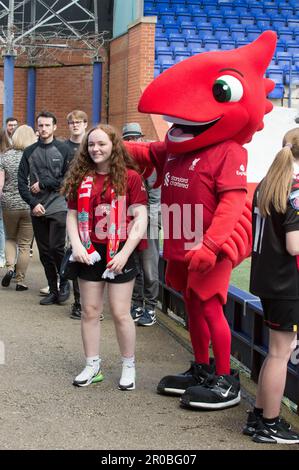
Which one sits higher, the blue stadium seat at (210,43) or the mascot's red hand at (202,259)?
the blue stadium seat at (210,43)

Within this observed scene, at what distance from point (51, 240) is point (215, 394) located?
3.41m

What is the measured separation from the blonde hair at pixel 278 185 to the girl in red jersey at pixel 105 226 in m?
1.20

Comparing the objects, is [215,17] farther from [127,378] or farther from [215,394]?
[215,394]

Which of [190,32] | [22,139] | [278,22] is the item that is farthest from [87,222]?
[278,22]

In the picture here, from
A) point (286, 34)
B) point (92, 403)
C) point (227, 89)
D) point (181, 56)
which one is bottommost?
point (92, 403)

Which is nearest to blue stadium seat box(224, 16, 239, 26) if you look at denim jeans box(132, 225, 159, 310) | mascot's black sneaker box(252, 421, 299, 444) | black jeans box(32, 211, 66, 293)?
black jeans box(32, 211, 66, 293)

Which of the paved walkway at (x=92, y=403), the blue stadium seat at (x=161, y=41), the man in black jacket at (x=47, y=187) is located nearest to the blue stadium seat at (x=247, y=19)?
the blue stadium seat at (x=161, y=41)

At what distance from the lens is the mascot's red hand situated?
4.58m

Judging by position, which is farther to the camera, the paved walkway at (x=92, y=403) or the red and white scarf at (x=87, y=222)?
the red and white scarf at (x=87, y=222)

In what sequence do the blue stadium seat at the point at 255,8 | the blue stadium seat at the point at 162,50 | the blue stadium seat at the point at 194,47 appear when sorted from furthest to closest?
1. the blue stadium seat at the point at 255,8
2. the blue stadium seat at the point at 194,47
3. the blue stadium seat at the point at 162,50

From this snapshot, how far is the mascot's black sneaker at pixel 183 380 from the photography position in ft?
16.4

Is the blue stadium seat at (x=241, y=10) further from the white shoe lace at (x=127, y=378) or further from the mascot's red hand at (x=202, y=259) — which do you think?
the mascot's red hand at (x=202, y=259)

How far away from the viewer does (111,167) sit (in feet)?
16.6

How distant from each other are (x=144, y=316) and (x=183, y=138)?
256cm
